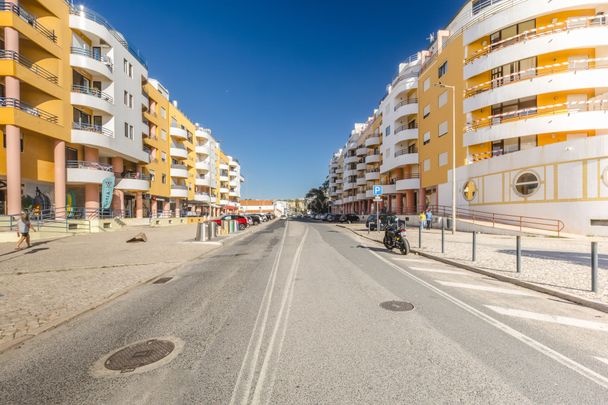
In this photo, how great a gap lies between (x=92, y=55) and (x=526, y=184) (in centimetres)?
3806

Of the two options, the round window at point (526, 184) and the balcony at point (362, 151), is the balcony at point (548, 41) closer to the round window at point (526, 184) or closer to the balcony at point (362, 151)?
the round window at point (526, 184)

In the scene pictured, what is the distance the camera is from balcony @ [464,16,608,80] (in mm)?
20875

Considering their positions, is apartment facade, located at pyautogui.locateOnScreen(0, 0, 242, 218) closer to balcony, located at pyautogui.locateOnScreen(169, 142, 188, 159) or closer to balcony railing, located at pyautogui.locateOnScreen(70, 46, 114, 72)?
balcony railing, located at pyautogui.locateOnScreen(70, 46, 114, 72)

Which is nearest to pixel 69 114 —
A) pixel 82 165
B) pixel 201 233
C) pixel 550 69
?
pixel 82 165

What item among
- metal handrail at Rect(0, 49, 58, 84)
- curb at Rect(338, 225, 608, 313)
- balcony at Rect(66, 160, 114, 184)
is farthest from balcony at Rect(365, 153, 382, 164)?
metal handrail at Rect(0, 49, 58, 84)

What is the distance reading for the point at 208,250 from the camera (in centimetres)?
1370

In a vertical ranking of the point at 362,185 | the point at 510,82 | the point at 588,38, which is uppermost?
the point at 588,38

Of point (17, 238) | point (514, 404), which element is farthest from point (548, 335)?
point (17, 238)

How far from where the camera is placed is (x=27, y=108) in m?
19.7

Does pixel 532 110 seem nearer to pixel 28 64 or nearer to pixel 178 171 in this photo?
pixel 28 64

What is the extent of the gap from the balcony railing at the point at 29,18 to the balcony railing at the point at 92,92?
11.4 ft

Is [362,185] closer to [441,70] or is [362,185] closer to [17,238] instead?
[441,70]

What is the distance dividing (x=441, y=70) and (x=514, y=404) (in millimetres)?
35521

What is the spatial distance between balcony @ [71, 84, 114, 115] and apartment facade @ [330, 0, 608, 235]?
94.2ft
